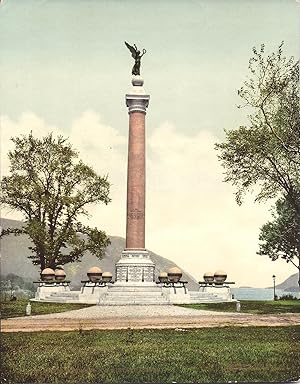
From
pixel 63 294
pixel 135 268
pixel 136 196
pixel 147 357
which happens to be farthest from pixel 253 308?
pixel 147 357

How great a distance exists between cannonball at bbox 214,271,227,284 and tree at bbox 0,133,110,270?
24.5ft

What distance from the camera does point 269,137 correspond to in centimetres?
2214

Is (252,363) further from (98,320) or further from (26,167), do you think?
(26,167)

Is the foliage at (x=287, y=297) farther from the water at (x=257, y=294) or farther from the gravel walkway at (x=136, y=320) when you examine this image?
the gravel walkway at (x=136, y=320)

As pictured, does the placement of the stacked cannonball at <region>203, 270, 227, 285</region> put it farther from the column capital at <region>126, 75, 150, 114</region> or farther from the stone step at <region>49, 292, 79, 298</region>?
the column capital at <region>126, 75, 150, 114</region>

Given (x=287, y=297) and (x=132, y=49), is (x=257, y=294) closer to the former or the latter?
(x=287, y=297)

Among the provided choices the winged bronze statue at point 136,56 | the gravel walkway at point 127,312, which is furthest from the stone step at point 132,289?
the winged bronze statue at point 136,56

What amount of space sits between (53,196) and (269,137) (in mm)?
16363

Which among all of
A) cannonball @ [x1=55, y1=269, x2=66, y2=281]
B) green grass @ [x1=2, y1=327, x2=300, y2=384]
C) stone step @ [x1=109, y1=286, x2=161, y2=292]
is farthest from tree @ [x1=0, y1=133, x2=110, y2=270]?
green grass @ [x1=2, y1=327, x2=300, y2=384]

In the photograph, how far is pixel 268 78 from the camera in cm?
2148

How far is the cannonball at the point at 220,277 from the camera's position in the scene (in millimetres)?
33338

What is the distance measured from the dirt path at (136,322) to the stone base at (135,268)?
947cm

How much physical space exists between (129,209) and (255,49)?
44.6 ft

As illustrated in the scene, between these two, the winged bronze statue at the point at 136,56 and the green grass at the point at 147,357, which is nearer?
the green grass at the point at 147,357
